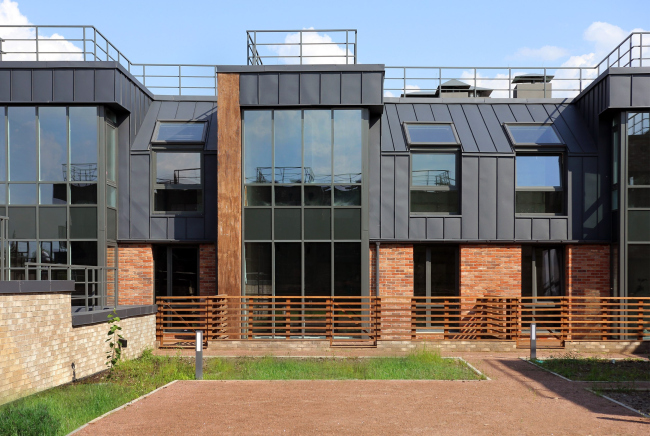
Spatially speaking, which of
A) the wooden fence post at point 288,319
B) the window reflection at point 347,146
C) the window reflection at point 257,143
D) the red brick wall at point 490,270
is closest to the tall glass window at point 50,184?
the window reflection at point 257,143

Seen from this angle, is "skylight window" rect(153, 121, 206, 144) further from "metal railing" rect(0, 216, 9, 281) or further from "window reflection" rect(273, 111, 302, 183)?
"metal railing" rect(0, 216, 9, 281)

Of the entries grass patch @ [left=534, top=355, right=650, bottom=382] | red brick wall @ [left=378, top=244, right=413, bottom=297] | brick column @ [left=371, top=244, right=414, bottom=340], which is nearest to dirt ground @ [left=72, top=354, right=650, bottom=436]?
grass patch @ [left=534, top=355, right=650, bottom=382]

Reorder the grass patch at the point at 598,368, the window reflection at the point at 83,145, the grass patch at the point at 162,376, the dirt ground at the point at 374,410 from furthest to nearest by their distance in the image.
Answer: the window reflection at the point at 83,145, the grass patch at the point at 598,368, the dirt ground at the point at 374,410, the grass patch at the point at 162,376

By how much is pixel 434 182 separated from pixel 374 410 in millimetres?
9620

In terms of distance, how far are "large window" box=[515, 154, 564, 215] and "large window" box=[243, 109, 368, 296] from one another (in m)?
4.63

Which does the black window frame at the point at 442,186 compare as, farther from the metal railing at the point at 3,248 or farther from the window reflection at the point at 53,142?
the metal railing at the point at 3,248

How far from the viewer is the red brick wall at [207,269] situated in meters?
16.7

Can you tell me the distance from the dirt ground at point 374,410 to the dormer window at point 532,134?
833 centimetres

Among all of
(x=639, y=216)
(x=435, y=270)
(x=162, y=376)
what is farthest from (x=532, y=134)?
(x=162, y=376)

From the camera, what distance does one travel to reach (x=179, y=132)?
677 inches

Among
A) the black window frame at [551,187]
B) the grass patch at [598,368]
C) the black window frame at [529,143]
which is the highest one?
the black window frame at [529,143]

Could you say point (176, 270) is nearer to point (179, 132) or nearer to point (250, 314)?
point (250, 314)

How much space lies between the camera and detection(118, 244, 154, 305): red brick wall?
16.6 metres

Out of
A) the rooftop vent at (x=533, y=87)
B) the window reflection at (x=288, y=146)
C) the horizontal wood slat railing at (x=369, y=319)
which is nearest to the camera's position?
the horizontal wood slat railing at (x=369, y=319)
